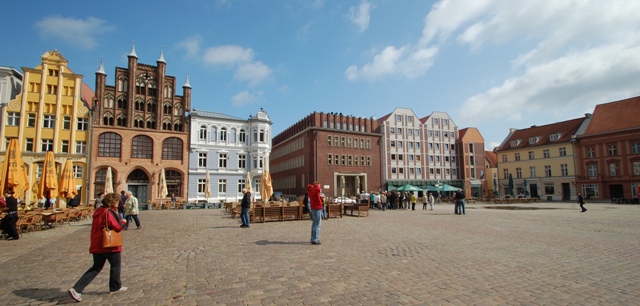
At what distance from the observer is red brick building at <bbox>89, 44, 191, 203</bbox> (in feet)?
112

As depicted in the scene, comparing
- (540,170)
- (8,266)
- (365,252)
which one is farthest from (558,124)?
(8,266)

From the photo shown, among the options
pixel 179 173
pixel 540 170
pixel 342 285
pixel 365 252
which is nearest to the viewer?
pixel 342 285

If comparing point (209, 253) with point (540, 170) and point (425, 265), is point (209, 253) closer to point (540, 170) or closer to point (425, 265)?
point (425, 265)

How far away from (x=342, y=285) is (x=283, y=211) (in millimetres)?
11648

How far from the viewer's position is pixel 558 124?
2206 inches

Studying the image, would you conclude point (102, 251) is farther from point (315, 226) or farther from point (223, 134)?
point (223, 134)

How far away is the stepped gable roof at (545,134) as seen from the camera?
53094 millimetres

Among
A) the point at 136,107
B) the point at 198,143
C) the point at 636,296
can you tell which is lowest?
the point at 636,296

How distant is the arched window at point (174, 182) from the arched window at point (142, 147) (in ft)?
8.75

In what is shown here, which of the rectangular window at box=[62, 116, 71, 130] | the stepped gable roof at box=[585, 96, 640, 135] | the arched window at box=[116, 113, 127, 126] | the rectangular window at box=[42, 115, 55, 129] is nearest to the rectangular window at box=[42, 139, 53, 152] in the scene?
the rectangular window at box=[42, 115, 55, 129]

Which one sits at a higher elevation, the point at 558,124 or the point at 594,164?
the point at 558,124

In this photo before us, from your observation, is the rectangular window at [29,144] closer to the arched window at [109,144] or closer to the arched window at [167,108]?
the arched window at [109,144]

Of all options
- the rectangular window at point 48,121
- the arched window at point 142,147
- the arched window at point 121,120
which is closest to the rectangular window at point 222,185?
the arched window at point 142,147

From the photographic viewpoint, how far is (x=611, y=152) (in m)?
46.5
